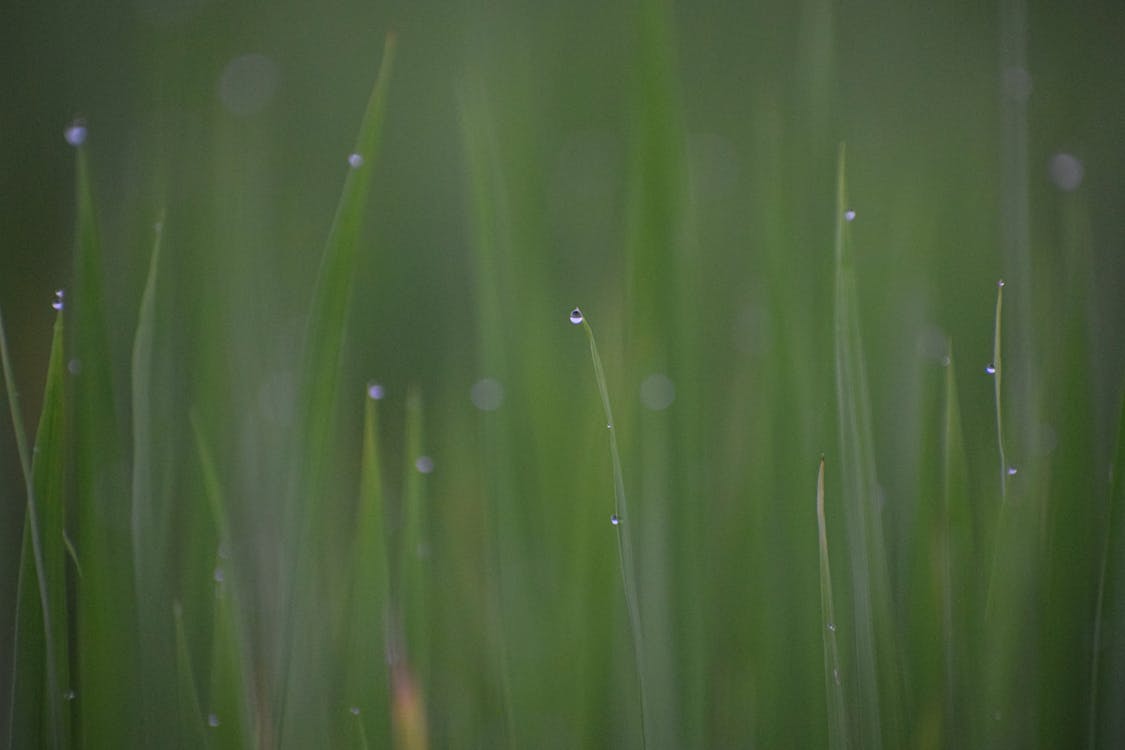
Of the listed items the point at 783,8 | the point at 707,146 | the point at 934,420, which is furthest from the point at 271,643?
the point at 783,8

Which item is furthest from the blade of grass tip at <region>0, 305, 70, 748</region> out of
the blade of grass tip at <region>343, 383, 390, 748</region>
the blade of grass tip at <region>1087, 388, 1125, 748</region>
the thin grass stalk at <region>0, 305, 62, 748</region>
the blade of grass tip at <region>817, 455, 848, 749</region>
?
the blade of grass tip at <region>1087, 388, 1125, 748</region>

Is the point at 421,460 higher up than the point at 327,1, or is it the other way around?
the point at 327,1

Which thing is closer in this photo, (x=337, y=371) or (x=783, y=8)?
(x=337, y=371)

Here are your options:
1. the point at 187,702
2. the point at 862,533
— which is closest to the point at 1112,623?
the point at 862,533

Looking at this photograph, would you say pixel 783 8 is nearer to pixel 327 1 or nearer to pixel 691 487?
pixel 327 1

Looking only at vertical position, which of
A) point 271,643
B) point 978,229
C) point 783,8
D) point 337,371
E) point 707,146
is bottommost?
point 271,643

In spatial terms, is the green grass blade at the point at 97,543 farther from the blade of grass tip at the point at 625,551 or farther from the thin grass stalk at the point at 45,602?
the blade of grass tip at the point at 625,551

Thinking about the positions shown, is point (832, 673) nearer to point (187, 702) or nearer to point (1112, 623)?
point (1112, 623)

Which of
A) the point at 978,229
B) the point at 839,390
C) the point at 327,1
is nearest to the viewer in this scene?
the point at 839,390
